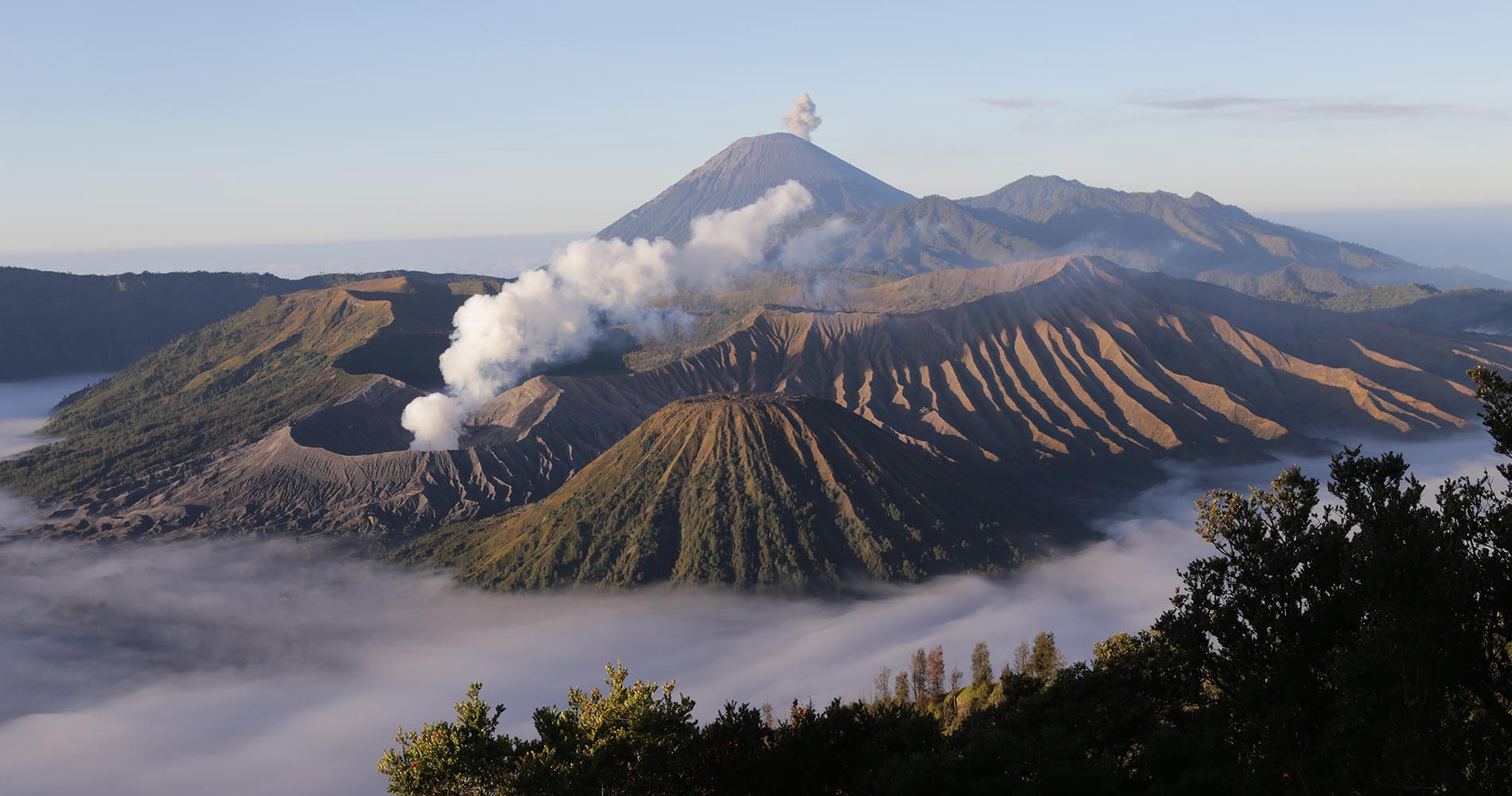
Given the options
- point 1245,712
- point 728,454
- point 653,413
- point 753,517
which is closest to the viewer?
point 1245,712

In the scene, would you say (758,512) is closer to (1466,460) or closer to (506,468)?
(506,468)

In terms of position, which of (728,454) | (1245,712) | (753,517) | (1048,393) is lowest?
(753,517)

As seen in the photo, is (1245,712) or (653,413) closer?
(1245,712)

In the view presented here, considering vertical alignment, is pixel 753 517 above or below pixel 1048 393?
below

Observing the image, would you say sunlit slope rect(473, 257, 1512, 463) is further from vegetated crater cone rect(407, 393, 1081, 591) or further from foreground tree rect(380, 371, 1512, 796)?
foreground tree rect(380, 371, 1512, 796)

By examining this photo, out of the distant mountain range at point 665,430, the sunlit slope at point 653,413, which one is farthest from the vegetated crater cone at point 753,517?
the sunlit slope at point 653,413

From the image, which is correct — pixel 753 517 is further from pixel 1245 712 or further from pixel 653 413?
pixel 1245 712

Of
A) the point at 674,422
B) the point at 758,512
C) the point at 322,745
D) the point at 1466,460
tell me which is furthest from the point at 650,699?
the point at 1466,460

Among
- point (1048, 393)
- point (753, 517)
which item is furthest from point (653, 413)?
point (1048, 393)

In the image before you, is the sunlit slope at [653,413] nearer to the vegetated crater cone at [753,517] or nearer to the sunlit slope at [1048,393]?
the sunlit slope at [1048,393]
